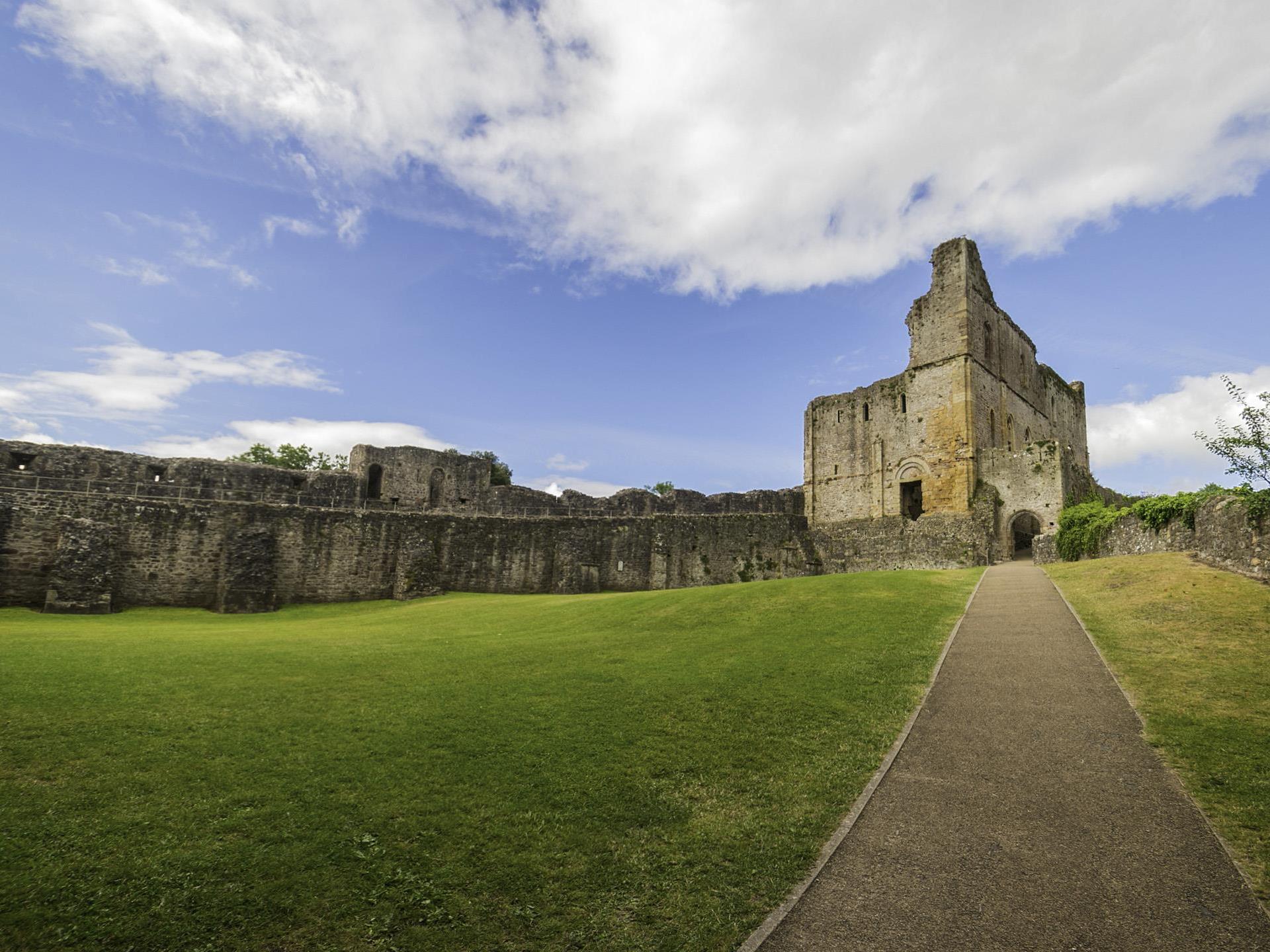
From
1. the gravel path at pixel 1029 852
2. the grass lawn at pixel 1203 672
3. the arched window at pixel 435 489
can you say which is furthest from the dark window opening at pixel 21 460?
the grass lawn at pixel 1203 672

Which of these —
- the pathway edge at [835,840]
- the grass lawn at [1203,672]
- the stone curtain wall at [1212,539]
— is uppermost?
the stone curtain wall at [1212,539]

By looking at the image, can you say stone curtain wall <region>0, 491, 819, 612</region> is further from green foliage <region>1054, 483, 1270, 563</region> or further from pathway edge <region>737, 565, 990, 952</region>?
pathway edge <region>737, 565, 990, 952</region>

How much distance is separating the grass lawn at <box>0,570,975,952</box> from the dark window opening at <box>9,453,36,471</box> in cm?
1919

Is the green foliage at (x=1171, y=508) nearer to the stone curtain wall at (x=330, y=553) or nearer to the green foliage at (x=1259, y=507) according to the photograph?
the green foliage at (x=1259, y=507)

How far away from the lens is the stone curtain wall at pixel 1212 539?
47.2ft

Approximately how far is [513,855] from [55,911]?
3.23 metres

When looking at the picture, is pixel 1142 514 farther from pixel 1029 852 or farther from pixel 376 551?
pixel 376 551

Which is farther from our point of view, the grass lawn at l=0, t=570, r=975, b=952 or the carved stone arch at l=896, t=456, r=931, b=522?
the carved stone arch at l=896, t=456, r=931, b=522

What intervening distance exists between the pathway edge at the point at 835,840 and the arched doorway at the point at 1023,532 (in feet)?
87.4

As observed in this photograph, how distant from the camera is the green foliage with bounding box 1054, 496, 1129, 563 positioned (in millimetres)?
23734

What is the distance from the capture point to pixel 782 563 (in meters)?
33.4

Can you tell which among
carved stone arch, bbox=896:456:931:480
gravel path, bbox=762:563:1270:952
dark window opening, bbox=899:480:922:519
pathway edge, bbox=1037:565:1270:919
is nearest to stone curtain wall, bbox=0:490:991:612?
carved stone arch, bbox=896:456:931:480

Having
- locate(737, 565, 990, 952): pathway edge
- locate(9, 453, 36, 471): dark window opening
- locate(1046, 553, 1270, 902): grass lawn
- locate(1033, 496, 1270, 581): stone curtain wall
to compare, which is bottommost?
locate(737, 565, 990, 952): pathway edge

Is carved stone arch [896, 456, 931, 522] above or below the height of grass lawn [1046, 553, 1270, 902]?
above
